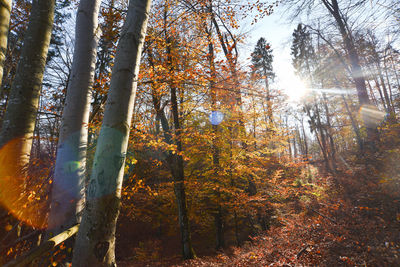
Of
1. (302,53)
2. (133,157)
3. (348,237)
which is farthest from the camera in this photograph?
(302,53)

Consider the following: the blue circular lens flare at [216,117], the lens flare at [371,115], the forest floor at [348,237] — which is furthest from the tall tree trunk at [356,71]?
the blue circular lens flare at [216,117]

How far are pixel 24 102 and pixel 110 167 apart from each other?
1880mm

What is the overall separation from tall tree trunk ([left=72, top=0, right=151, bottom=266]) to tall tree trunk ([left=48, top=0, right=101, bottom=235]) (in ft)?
3.89

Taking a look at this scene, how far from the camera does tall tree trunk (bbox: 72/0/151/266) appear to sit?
4.30 ft

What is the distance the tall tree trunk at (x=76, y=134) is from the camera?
2246 mm

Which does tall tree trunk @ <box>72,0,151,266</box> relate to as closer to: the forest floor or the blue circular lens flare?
the forest floor

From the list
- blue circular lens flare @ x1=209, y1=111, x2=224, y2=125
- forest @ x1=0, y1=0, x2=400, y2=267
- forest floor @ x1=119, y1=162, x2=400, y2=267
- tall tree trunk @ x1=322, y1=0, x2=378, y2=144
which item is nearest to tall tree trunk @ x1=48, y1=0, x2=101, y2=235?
forest @ x1=0, y1=0, x2=400, y2=267

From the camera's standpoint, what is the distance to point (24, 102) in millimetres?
2227

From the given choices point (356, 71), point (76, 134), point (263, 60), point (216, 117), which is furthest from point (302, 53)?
point (76, 134)

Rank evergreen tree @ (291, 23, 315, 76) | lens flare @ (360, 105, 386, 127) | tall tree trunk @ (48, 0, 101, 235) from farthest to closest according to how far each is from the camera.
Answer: evergreen tree @ (291, 23, 315, 76) → lens flare @ (360, 105, 386, 127) → tall tree trunk @ (48, 0, 101, 235)

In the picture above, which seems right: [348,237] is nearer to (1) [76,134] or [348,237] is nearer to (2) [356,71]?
(1) [76,134]

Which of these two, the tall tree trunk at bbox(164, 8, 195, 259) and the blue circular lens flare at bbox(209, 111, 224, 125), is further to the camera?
the blue circular lens flare at bbox(209, 111, 224, 125)

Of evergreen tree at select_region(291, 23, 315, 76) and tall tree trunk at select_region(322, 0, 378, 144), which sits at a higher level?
evergreen tree at select_region(291, 23, 315, 76)

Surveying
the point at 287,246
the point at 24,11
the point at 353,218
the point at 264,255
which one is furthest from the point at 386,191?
the point at 24,11
